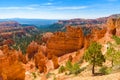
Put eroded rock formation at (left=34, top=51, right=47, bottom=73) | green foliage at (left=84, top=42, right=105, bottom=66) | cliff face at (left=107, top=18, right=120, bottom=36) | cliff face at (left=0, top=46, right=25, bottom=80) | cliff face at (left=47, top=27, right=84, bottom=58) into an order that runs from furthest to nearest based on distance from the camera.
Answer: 1. cliff face at (left=47, top=27, right=84, bottom=58)
2. cliff face at (left=107, top=18, right=120, bottom=36)
3. eroded rock formation at (left=34, top=51, right=47, bottom=73)
4. cliff face at (left=0, top=46, right=25, bottom=80)
5. green foliage at (left=84, top=42, right=105, bottom=66)

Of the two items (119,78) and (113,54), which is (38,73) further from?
(119,78)

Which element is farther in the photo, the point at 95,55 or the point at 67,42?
the point at 67,42

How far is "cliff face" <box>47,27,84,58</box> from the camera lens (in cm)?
9100

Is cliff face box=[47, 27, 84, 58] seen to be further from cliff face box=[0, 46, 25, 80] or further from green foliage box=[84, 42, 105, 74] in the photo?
green foliage box=[84, 42, 105, 74]

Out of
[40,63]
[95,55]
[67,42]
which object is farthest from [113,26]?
[95,55]

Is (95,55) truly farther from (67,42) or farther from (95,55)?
(67,42)

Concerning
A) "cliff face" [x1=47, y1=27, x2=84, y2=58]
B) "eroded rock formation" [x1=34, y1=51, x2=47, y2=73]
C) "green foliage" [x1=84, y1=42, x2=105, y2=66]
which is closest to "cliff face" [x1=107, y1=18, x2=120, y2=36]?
"cliff face" [x1=47, y1=27, x2=84, y2=58]

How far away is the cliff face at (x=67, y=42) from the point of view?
91.0 metres

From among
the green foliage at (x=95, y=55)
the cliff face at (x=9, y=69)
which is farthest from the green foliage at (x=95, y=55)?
the cliff face at (x=9, y=69)

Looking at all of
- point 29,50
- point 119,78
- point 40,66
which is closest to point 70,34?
point 40,66

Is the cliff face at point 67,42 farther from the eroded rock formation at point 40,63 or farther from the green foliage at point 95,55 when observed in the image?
the green foliage at point 95,55

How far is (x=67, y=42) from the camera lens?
302ft

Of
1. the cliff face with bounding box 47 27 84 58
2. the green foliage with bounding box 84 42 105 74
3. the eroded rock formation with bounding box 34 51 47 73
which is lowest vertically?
the eroded rock formation with bounding box 34 51 47 73

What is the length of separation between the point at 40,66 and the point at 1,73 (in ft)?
109
